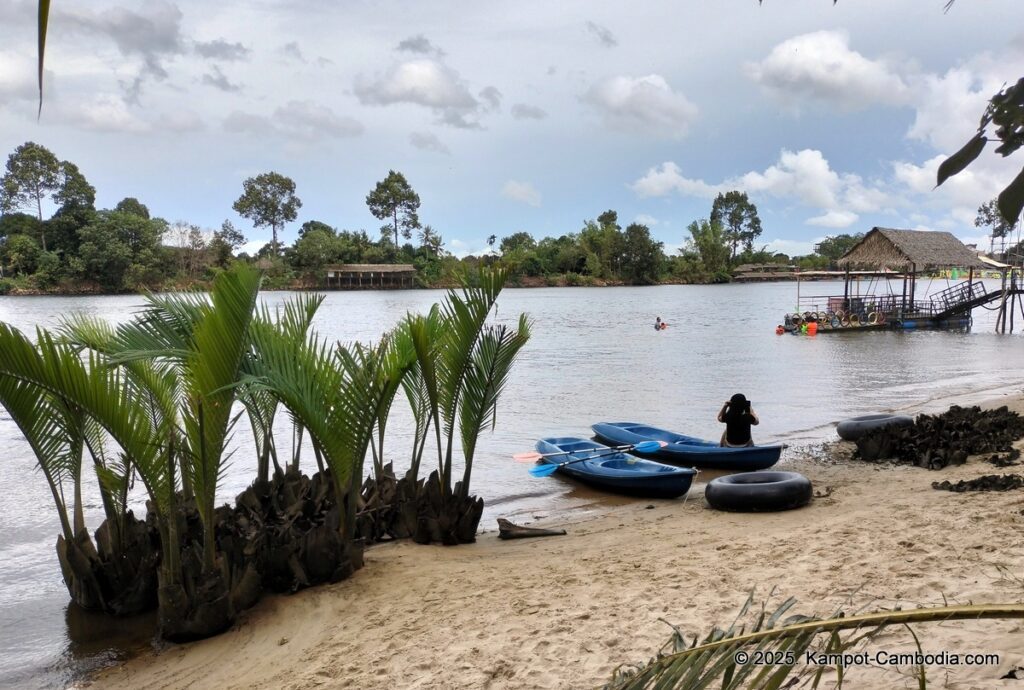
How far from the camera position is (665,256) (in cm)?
10719

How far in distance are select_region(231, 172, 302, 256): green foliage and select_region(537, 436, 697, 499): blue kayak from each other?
11282 centimetres

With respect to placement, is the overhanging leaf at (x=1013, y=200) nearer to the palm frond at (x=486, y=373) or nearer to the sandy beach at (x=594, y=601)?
the sandy beach at (x=594, y=601)

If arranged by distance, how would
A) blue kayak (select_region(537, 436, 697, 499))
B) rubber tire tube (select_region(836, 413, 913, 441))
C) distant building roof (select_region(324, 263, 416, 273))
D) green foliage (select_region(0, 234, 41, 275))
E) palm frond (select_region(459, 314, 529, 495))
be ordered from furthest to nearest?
1. distant building roof (select_region(324, 263, 416, 273))
2. green foliage (select_region(0, 234, 41, 275))
3. rubber tire tube (select_region(836, 413, 913, 441))
4. blue kayak (select_region(537, 436, 697, 499))
5. palm frond (select_region(459, 314, 529, 495))

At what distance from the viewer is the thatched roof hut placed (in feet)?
111

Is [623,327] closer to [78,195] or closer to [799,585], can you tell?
[799,585]

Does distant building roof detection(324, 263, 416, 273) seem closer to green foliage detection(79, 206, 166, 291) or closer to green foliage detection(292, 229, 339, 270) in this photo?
green foliage detection(292, 229, 339, 270)

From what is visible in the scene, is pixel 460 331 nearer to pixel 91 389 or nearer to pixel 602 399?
pixel 91 389

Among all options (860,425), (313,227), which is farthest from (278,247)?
(860,425)

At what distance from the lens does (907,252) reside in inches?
1332

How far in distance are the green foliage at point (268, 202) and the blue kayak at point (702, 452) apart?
368ft

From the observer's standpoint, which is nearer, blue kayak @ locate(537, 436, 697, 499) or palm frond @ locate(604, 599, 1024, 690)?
palm frond @ locate(604, 599, 1024, 690)

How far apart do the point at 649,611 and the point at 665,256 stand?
105717 mm

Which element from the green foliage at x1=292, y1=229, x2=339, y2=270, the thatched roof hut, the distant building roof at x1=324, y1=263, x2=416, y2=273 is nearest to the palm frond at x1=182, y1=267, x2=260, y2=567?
the thatched roof hut

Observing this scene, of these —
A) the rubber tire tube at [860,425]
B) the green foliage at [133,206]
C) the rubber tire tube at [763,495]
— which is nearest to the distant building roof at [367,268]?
the green foliage at [133,206]
